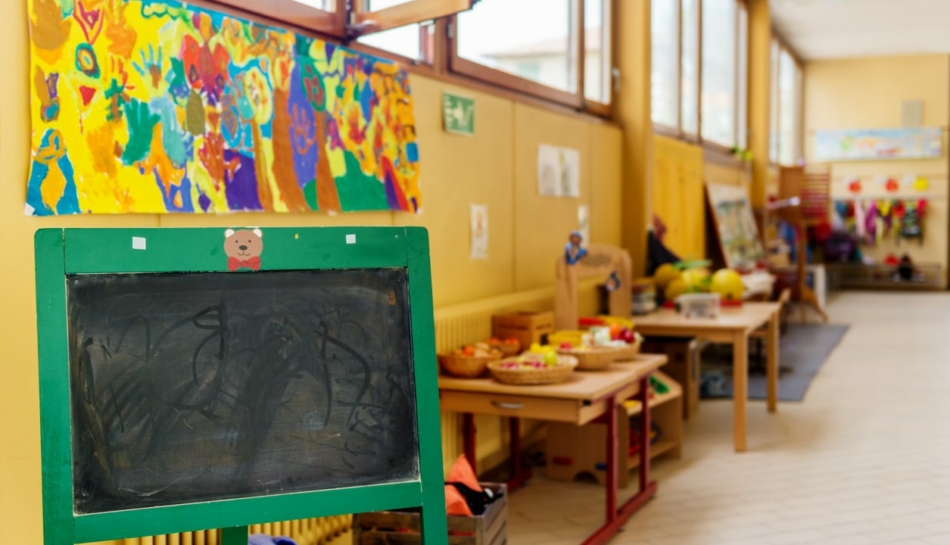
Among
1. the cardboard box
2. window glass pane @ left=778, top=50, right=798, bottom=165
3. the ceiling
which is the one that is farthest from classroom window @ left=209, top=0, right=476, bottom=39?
window glass pane @ left=778, top=50, right=798, bottom=165

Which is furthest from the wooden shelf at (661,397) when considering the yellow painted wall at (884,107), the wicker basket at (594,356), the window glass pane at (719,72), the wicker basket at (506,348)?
the yellow painted wall at (884,107)

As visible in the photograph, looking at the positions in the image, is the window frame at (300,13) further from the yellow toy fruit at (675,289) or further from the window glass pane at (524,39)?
the yellow toy fruit at (675,289)

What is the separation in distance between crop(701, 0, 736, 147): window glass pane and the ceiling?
144 centimetres

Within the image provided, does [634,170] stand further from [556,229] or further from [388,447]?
[388,447]

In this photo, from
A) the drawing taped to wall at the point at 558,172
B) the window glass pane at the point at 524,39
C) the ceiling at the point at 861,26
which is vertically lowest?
the drawing taped to wall at the point at 558,172

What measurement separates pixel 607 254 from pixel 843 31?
31.8 feet

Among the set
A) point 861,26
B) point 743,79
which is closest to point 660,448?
point 743,79

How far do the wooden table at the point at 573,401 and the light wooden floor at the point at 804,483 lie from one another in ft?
0.43

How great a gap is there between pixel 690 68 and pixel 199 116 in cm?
655

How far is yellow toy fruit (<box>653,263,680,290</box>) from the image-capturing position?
6.06 m

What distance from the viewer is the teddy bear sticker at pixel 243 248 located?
73.7 inches

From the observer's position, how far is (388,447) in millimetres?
1950

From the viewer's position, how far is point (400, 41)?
156 inches

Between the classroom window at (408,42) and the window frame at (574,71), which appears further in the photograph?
the window frame at (574,71)
